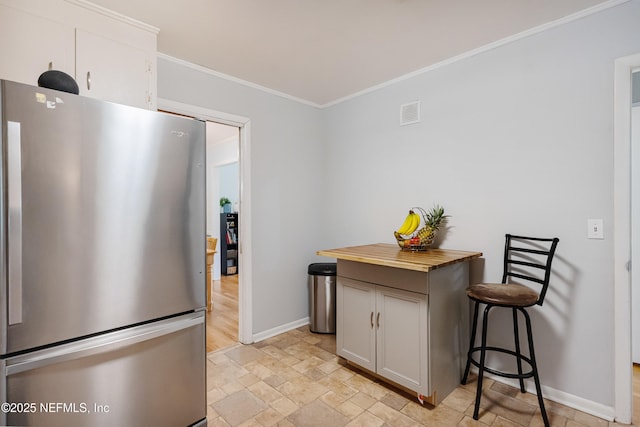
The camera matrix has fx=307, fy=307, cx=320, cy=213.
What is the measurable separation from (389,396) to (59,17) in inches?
120

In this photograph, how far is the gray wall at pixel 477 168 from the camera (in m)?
1.91

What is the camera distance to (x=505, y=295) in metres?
1.83

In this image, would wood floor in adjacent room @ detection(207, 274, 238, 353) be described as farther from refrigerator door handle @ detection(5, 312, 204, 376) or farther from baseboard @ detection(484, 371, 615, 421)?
baseboard @ detection(484, 371, 615, 421)

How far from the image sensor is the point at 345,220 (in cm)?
345

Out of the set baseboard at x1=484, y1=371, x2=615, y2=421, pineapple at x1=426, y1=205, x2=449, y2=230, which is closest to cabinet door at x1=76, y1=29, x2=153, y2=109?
pineapple at x1=426, y1=205, x2=449, y2=230

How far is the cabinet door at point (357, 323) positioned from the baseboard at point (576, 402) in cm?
108

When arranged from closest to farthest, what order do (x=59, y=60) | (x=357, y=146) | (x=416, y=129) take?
(x=59, y=60) → (x=416, y=129) → (x=357, y=146)

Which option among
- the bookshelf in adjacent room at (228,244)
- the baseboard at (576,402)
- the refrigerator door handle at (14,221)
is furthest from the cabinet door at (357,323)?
the bookshelf in adjacent room at (228,244)

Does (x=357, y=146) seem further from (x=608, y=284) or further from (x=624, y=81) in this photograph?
(x=608, y=284)

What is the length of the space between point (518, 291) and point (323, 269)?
1.82 metres

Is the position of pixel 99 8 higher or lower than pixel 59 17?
higher

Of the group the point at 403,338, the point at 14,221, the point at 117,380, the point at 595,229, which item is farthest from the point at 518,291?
the point at 14,221

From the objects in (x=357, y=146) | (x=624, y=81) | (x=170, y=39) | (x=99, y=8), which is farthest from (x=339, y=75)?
(x=624, y=81)

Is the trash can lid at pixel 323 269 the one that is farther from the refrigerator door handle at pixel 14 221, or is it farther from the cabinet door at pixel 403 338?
the refrigerator door handle at pixel 14 221
